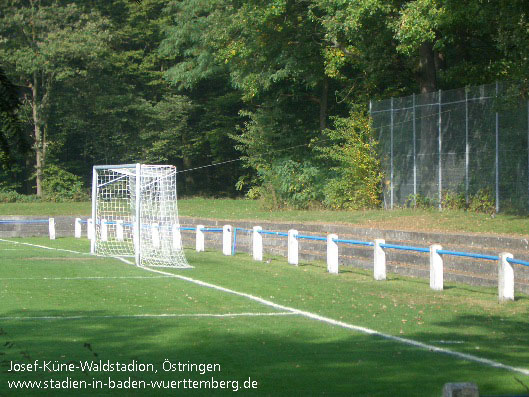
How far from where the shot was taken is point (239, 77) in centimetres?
3847

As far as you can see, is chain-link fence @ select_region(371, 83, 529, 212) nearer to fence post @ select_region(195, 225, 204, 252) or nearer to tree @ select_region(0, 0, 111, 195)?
fence post @ select_region(195, 225, 204, 252)

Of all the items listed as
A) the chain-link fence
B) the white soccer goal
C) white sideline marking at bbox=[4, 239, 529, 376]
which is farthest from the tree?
white sideline marking at bbox=[4, 239, 529, 376]

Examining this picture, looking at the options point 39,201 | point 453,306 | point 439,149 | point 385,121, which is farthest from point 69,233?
point 453,306

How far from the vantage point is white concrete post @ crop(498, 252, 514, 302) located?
45.1ft

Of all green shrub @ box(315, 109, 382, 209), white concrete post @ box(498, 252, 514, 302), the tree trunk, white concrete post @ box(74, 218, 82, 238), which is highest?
the tree trunk

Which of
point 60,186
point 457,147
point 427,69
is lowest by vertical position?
point 60,186

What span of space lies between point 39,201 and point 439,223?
122 ft

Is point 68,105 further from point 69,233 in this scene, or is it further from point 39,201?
point 69,233

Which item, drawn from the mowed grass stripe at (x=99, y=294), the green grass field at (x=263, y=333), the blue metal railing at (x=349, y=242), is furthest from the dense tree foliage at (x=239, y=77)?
the mowed grass stripe at (x=99, y=294)

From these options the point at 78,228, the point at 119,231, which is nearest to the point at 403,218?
the point at 119,231

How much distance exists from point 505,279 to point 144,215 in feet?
51.6

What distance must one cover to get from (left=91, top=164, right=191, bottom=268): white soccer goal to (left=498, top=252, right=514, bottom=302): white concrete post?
10.1m

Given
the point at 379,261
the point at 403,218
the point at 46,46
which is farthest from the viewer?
the point at 46,46

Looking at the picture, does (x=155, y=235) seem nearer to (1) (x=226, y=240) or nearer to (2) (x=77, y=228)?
(1) (x=226, y=240)
